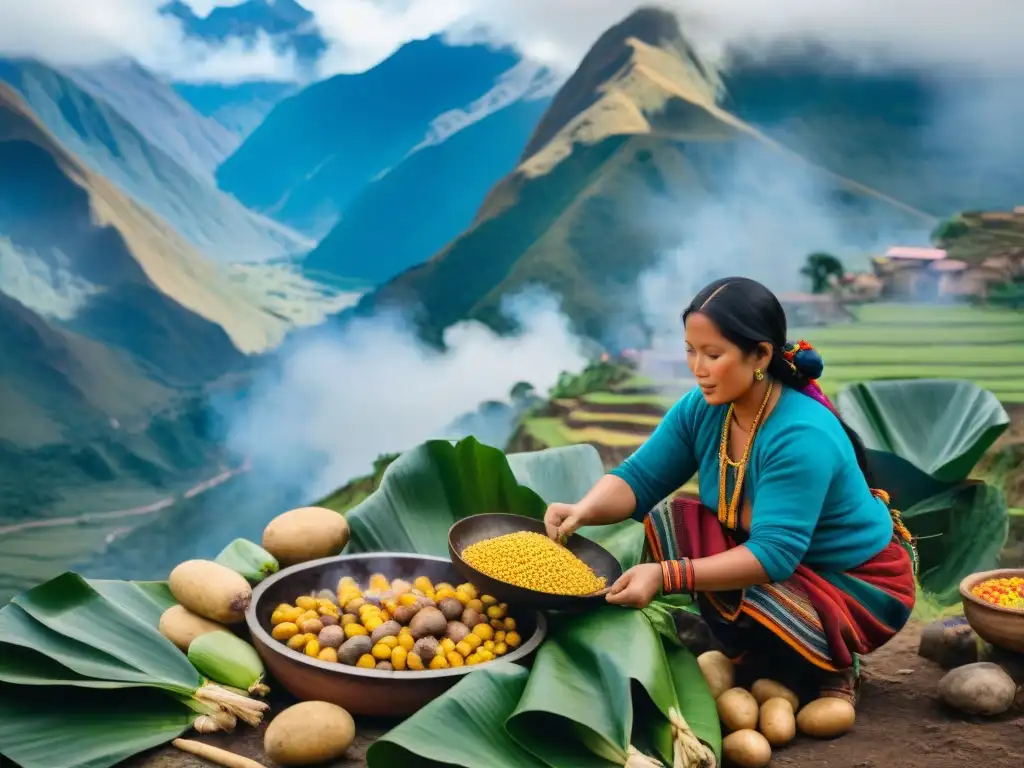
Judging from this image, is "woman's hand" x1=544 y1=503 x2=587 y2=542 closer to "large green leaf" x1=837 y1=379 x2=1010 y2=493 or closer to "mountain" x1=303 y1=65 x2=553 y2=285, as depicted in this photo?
"large green leaf" x1=837 y1=379 x2=1010 y2=493

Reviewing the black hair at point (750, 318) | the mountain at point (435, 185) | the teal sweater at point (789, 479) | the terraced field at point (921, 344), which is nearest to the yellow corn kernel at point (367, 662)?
the teal sweater at point (789, 479)

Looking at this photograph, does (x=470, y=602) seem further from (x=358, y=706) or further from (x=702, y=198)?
(x=702, y=198)

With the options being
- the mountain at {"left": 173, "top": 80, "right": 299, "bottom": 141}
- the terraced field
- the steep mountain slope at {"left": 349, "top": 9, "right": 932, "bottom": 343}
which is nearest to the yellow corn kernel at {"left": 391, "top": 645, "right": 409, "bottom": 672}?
the steep mountain slope at {"left": 349, "top": 9, "right": 932, "bottom": 343}

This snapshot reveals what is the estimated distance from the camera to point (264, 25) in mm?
5664

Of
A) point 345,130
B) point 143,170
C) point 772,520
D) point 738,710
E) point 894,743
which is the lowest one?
point 894,743

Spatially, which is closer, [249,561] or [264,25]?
[249,561]

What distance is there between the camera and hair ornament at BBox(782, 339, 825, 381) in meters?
2.14

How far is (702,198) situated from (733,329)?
12.9ft

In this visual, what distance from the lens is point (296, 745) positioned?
198 centimetres

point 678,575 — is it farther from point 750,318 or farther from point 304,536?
point 304,536

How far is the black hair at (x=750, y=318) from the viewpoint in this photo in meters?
2.06

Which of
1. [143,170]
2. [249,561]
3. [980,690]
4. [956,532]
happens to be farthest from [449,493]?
[143,170]

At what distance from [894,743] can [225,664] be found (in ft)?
5.06

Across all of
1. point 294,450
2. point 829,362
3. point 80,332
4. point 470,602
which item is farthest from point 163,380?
point 829,362
